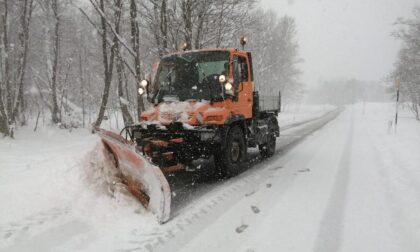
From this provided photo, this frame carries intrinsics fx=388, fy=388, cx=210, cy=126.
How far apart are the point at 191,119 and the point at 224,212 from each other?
6.74 feet

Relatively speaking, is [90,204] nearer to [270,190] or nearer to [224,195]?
[224,195]

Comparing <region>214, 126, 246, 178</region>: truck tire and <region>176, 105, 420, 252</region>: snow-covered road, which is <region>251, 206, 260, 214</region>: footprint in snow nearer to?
<region>176, 105, 420, 252</region>: snow-covered road

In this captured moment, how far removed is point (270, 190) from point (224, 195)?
34.0 inches

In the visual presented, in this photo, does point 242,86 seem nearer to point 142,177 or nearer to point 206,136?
point 206,136

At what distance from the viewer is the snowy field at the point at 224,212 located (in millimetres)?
4227

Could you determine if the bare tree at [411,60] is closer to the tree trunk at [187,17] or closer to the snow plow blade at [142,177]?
the tree trunk at [187,17]

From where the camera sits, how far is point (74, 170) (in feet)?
21.6

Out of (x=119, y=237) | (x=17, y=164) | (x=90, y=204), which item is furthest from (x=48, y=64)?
(x=119, y=237)

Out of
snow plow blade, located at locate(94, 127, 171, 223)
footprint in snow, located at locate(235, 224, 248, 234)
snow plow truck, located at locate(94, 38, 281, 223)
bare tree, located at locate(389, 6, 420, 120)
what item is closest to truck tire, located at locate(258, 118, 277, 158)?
snow plow truck, located at locate(94, 38, 281, 223)

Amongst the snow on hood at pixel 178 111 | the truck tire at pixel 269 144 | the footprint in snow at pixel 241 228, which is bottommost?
the footprint in snow at pixel 241 228

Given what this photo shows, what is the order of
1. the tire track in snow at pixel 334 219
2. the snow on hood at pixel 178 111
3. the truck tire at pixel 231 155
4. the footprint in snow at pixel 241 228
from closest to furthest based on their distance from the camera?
the tire track in snow at pixel 334 219
the footprint in snow at pixel 241 228
the snow on hood at pixel 178 111
the truck tire at pixel 231 155

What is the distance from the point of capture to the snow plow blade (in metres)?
4.92

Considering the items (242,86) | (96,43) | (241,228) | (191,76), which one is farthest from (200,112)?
(96,43)

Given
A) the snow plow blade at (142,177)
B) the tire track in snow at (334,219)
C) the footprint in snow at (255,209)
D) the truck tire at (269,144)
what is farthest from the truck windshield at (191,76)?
the truck tire at (269,144)
